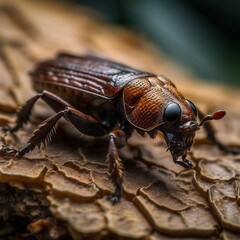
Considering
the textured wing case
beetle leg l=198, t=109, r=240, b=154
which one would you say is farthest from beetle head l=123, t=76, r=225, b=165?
beetle leg l=198, t=109, r=240, b=154

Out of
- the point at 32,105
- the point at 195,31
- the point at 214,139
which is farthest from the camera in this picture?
the point at 195,31

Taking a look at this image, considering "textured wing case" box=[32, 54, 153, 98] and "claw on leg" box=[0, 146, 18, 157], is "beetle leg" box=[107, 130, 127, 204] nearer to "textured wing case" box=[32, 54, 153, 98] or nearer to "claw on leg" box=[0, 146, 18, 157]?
"textured wing case" box=[32, 54, 153, 98]

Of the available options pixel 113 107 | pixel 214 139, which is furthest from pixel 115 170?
pixel 214 139

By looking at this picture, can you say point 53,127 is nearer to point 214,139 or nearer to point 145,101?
point 145,101

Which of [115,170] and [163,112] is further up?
[163,112]

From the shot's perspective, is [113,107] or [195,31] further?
[195,31]

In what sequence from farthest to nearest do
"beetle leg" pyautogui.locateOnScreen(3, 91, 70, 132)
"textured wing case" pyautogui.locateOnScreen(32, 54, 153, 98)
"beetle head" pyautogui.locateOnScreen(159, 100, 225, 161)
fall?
"textured wing case" pyautogui.locateOnScreen(32, 54, 153, 98) → "beetle leg" pyautogui.locateOnScreen(3, 91, 70, 132) → "beetle head" pyautogui.locateOnScreen(159, 100, 225, 161)

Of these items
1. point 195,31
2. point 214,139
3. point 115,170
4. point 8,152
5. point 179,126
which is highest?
point 195,31
